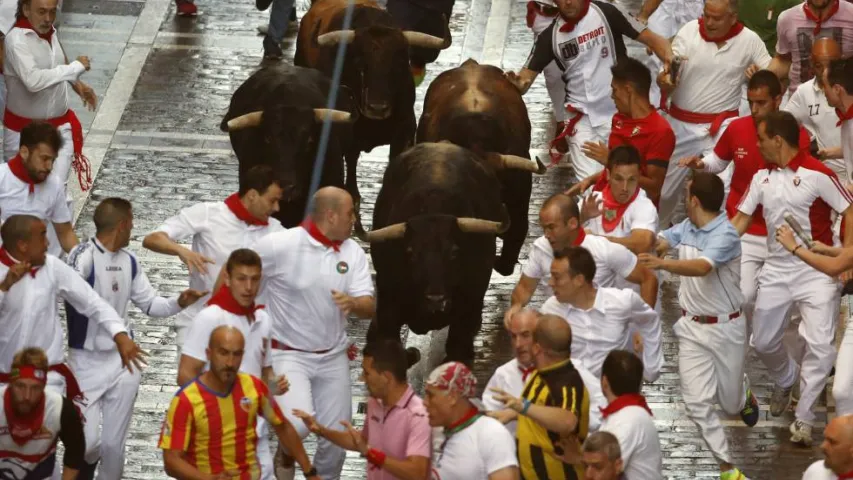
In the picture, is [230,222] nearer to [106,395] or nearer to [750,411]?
[106,395]

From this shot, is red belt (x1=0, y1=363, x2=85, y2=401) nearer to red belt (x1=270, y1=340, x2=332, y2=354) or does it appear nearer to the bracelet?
red belt (x1=270, y1=340, x2=332, y2=354)

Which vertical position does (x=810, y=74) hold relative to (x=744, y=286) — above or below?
above

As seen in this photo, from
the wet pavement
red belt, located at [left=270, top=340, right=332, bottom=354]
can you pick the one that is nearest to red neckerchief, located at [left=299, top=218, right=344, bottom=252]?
red belt, located at [left=270, top=340, right=332, bottom=354]

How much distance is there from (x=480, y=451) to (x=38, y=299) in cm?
322

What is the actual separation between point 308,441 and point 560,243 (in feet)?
8.46

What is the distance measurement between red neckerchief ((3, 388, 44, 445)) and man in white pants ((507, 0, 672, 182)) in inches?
254

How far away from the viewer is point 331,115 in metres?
16.1

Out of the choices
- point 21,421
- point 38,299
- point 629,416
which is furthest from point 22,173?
point 629,416

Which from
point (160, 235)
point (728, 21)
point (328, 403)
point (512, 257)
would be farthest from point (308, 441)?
point (728, 21)

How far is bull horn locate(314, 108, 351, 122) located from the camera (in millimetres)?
16062

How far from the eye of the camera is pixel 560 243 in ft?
42.1

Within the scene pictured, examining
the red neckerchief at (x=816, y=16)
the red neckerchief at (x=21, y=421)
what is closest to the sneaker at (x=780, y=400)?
the red neckerchief at (x=816, y=16)

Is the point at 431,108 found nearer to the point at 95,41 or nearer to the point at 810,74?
the point at 810,74

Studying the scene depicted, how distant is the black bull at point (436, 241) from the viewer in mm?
14031
